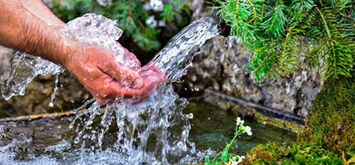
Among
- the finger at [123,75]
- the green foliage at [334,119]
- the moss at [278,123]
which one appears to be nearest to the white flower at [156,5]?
the moss at [278,123]

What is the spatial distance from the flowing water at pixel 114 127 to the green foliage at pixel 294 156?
70cm

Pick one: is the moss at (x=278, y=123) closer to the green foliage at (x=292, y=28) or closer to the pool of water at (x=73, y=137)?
the pool of water at (x=73, y=137)

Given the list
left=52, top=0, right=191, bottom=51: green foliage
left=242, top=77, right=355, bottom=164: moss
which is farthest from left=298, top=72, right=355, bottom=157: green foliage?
left=52, top=0, right=191, bottom=51: green foliage

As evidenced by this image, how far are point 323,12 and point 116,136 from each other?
1.86 metres

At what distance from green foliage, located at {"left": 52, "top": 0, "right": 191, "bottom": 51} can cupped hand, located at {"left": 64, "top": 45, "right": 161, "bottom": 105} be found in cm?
190

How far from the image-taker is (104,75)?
7.42 feet

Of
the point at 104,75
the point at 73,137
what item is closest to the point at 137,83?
the point at 104,75

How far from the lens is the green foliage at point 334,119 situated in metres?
2.24

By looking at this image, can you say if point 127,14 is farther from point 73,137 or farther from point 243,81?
point 73,137

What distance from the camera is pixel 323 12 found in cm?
223

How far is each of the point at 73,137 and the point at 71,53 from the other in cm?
134

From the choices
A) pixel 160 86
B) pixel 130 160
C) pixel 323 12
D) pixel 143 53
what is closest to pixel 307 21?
pixel 323 12

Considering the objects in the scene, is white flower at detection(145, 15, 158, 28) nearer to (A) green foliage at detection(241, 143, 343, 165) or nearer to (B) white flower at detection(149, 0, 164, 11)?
(B) white flower at detection(149, 0, 164, 11)

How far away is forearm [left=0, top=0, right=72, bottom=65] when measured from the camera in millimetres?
2246
